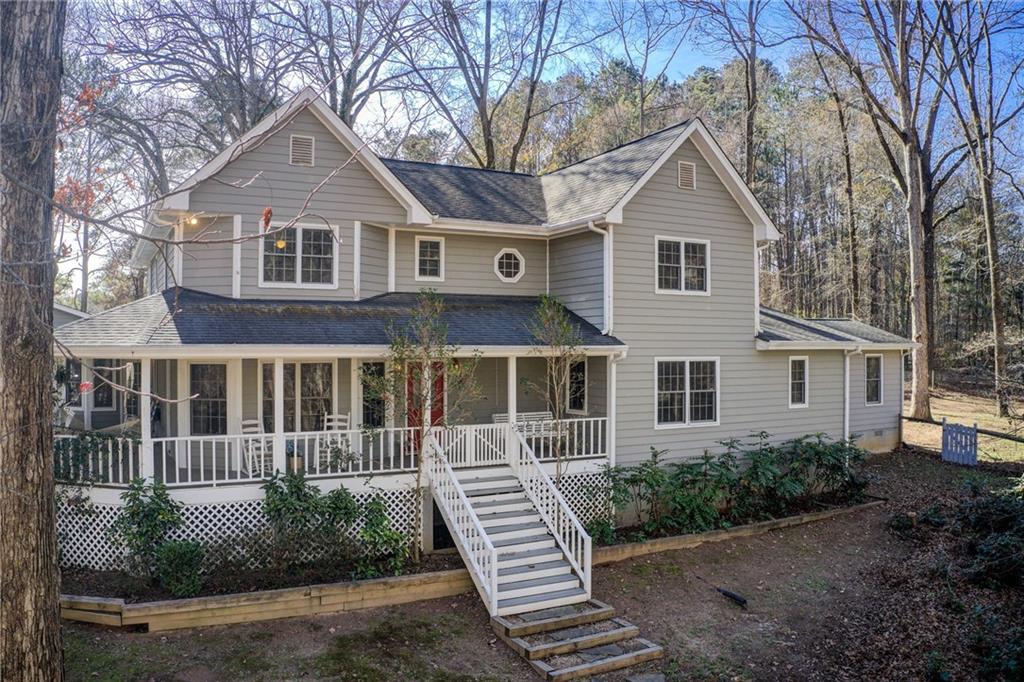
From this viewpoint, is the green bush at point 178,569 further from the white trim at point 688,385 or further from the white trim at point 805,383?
the white trim at point 805,383

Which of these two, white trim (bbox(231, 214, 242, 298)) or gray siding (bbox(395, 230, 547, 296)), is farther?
gray siding (bbox(395, 230, 547, 296))

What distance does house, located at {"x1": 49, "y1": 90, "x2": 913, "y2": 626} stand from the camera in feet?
36.3

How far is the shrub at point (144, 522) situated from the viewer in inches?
392

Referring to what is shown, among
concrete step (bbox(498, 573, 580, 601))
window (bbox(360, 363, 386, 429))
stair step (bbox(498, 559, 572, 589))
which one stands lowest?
concrete step (bbox(498, 573, 580, 601))

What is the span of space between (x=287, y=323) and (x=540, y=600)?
635cm

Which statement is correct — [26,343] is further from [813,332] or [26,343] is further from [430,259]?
[813,332]

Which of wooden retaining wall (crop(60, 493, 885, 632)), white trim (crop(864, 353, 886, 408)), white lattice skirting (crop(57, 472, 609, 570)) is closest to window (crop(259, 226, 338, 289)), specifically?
white lattice skirting (crop(57, 472, 609, 570))

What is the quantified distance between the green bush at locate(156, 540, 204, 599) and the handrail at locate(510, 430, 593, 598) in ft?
17.8

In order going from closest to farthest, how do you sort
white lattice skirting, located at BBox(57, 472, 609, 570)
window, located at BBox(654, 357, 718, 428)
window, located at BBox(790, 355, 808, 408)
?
1. white lattice skirting, located at BBox(57, 472, 609, 570)
2. window, located at BBox(654, 357, 718, 428)
3. window, located at BBox(790, 355, 808, 408)

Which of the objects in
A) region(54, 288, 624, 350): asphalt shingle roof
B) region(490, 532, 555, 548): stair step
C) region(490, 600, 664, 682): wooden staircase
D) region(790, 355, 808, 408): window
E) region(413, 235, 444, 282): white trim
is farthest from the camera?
region(790, 355, 808, 408): window

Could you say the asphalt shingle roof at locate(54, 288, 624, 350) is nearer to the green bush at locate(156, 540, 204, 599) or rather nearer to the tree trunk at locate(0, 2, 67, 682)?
the green bush at locate(156, 540, 204, 599)

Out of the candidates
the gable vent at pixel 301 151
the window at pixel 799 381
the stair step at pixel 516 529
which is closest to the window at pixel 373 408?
the stair step at pixel 516 529

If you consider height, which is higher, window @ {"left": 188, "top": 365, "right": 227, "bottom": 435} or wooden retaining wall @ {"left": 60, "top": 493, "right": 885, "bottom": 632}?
window @ {"left": 188, "top": 365, "right": 227, "bottom": 435}

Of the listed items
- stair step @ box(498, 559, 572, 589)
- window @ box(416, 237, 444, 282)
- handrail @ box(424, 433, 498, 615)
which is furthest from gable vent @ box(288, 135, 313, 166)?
stair step @ box(498, 559, 572, 589)
